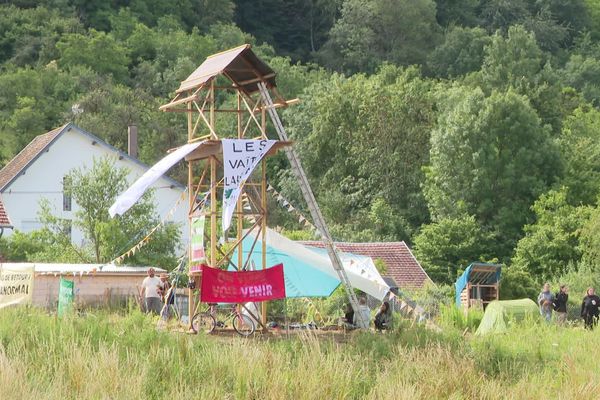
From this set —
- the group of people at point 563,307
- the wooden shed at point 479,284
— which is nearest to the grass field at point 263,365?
the group of people at point 563,307

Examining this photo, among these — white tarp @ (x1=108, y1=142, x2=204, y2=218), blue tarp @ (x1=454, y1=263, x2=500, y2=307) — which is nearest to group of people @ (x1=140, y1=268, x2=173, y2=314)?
white tarp @ (x1=108, y1=142, x2=204, y2=218)

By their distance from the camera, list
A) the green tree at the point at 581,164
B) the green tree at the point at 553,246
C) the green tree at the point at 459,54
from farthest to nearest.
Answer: the green tree at the point at 459,54 < the green tree at the point at 581,164 < the green tree at the point at 553,246

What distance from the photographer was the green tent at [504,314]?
100 feet

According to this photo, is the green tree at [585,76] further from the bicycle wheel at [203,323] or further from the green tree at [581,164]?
the bicycle wheel at [203,323]

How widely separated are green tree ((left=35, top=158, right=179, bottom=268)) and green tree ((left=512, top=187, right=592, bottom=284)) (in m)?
17.4

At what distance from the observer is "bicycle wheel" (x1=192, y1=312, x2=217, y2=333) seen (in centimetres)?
2669

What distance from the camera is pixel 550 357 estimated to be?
2508cm

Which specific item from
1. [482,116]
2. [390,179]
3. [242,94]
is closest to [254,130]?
[390,179]

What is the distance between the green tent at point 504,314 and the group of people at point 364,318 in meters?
2.03

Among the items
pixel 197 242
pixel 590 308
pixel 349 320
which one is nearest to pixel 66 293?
pixel 197 242

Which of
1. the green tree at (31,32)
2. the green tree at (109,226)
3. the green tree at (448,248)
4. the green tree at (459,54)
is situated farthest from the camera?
the green tree at (31,32)

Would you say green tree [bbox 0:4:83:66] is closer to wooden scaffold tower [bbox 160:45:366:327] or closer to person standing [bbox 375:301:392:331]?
wooden scaffold tower [bbox 160:45:366:327]

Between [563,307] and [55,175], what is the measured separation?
34.1 meters

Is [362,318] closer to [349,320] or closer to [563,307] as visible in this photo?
[349,320]
